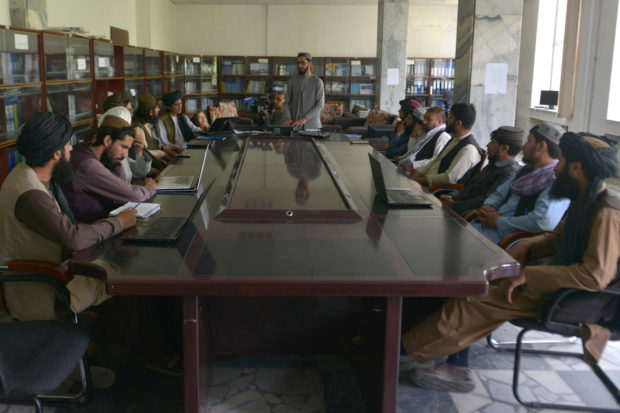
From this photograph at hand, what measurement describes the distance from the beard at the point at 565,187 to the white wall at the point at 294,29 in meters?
11.2

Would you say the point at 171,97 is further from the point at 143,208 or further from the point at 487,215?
the point at 487,215

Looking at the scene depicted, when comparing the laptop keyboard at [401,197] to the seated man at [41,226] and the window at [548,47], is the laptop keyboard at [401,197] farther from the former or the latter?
the window at [548,47]

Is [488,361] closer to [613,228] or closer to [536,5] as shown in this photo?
[613,228]

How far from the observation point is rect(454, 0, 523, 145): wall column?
220 inches

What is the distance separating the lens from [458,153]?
4.15 metres

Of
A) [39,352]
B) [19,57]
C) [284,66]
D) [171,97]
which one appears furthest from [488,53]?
[284,66]

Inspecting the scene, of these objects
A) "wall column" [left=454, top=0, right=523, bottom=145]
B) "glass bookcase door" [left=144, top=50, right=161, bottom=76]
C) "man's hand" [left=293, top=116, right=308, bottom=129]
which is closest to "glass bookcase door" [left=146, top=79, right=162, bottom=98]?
"glass bookcase door" [left=144, top=50, right=161, bottom=76]

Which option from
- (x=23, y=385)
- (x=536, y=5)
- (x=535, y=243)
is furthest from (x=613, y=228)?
(x=536, y=5)

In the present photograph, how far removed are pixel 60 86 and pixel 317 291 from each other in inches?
181

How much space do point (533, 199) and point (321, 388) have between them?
145 centimetres

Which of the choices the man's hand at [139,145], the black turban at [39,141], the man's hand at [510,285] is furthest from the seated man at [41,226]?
the man's hand at [139,145]

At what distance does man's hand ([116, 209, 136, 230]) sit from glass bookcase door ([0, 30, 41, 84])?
2690 mm

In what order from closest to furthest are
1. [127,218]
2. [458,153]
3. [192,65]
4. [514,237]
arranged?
[127,218] → [514,237] → [458,153] → [192,65]

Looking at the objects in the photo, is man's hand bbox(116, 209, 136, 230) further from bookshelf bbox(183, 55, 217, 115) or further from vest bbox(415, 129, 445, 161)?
bookshelf bbox(183, 55, 217, 115)
